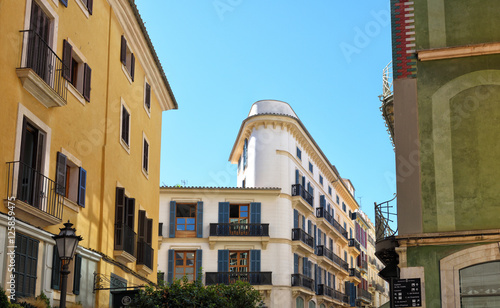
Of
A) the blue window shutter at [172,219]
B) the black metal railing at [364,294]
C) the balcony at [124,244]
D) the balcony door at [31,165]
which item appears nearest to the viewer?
the balcony door at [31,165]

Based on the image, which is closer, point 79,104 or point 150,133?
point 79,104

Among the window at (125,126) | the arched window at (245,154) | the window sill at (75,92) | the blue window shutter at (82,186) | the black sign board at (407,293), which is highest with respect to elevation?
the arched window at (245,154)

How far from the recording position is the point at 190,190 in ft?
151

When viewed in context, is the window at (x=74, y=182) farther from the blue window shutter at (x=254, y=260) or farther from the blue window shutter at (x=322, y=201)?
the blue window shutter at (x=322, y=201)

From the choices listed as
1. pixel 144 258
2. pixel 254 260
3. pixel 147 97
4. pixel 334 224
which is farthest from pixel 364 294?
pixel 144 258

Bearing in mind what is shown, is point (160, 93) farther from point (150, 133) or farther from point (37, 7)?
point (37, 7)

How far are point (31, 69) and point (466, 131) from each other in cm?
969

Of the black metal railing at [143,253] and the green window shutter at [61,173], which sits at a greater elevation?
the green window shutter at [61,173]

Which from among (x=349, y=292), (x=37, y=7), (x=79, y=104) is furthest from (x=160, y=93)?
(x=349, y=292)

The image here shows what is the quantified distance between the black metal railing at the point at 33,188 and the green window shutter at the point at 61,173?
0.08 metres

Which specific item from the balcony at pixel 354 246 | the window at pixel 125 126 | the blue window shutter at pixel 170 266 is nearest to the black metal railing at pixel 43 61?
the window at pixel 125 126

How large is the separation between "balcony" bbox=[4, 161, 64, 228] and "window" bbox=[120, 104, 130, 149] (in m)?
6.27

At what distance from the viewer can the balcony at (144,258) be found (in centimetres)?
2320

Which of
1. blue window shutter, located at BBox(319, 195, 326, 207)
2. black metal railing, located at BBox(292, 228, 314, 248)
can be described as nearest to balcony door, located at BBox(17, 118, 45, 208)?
black metal railing, located at BBox(292, 228, 314, 248)
